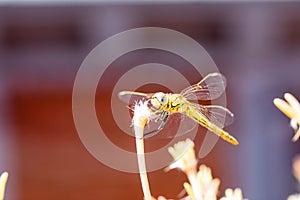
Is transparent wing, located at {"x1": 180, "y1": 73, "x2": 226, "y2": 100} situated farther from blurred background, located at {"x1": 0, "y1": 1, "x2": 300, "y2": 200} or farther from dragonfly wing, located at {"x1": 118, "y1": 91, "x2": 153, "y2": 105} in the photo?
blurred background, located at {"x1": 0, "y1": 1, "x2": 300, "y2": 200}

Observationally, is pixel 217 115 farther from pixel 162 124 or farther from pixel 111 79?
pixel 111 79

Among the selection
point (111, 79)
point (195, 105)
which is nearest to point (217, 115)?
point (195, 105)

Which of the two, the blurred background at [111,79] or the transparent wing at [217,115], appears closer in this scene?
the transparent wing at [217,115]

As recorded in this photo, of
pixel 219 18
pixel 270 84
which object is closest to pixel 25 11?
pixel 219 18

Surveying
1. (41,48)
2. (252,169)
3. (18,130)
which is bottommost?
(252,169)

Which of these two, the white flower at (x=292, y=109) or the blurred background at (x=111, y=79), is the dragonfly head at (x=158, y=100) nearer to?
the white flower at (x=292, y=109)

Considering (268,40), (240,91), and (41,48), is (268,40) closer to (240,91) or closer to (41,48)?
(240,91)

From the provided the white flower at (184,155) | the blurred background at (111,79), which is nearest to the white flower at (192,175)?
the white flower at (184,155)
